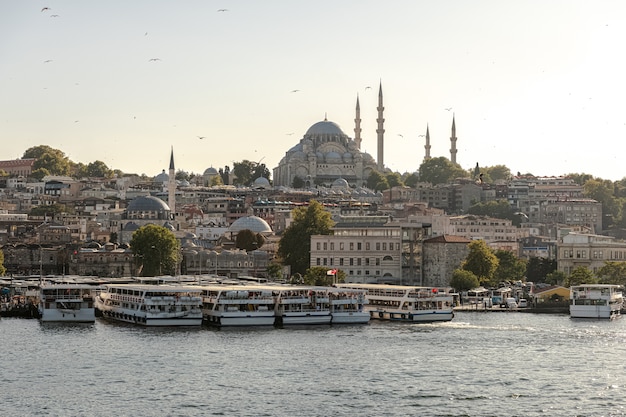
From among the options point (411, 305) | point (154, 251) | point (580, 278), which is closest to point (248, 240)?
point (154, 251)

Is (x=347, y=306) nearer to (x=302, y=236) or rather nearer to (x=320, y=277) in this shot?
(x=320, y=277)

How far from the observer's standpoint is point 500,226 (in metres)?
131

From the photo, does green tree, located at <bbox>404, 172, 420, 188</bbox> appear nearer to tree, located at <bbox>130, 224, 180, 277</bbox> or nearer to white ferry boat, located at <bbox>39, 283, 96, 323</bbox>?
tree, located at <bbox>130, 224, 180, 277</bbox>

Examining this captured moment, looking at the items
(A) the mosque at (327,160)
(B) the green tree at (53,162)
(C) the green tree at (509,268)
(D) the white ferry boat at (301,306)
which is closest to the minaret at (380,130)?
(A) the mosque at (327,160)

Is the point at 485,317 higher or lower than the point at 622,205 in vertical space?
lower

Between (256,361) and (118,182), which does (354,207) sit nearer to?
(118,182)

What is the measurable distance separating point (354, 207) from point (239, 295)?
82.6 meters

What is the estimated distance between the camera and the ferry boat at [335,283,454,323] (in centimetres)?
6662

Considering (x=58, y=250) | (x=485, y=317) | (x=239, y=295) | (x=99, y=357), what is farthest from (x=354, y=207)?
(x=99, y=357)

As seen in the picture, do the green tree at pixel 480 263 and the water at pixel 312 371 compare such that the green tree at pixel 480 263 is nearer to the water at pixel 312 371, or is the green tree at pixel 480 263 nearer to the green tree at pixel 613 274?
the green tree at pixel 613 274

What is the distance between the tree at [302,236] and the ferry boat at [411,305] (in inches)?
990

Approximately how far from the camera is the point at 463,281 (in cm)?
8481

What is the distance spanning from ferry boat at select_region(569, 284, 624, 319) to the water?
9.72m

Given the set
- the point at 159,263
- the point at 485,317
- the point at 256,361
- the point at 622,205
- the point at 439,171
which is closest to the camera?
the point at 256,361
